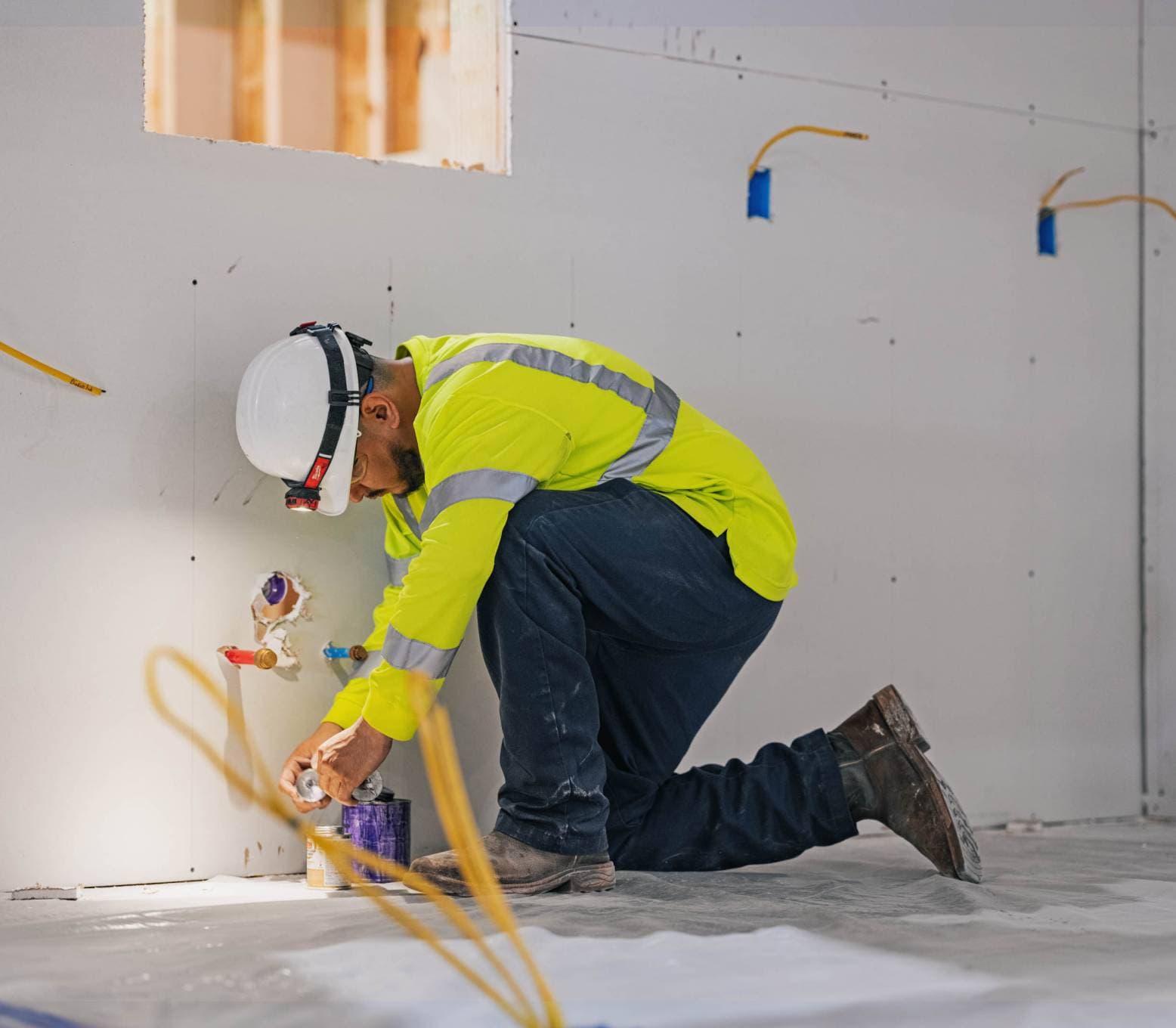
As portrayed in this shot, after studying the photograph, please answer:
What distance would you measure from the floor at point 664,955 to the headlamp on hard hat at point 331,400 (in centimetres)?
62

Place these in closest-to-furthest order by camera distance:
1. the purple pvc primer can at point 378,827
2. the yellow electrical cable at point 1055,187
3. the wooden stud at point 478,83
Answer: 1. the purple pvc primer can at point 378,827
2. the wooden stud at point 478,83
3. the yellow electrical cable at point 1055,187

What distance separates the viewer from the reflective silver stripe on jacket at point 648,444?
2139 mm

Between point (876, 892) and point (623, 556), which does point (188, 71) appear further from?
point (876, 892)

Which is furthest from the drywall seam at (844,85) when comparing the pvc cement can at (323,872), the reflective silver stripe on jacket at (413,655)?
the pvc cement can at (323,872)

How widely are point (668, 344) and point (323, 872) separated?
1227 millimetres

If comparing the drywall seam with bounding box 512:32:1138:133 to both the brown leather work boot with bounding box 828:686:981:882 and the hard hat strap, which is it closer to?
the hard hat strap

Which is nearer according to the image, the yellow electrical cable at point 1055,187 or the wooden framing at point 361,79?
the yellow electrical cable at point 1055,187

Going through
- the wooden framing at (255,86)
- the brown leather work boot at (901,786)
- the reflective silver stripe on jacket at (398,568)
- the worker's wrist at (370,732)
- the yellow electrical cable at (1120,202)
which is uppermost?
the wooden framing at (255,86)

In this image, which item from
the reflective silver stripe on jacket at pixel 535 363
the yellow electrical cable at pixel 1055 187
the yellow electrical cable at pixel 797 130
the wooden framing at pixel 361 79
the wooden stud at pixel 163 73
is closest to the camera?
the reflective silver stripe on jacket at pixel 535 363

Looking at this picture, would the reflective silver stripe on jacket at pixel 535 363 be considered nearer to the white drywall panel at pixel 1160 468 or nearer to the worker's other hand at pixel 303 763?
the worker's other hand at pixel 303 763

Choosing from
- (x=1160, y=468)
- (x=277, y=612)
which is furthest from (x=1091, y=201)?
(x=277, y=612)

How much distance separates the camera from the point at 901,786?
2170mm

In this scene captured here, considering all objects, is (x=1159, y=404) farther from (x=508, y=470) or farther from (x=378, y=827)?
(x=378, y=827)

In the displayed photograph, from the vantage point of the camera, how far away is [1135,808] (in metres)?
3.17
